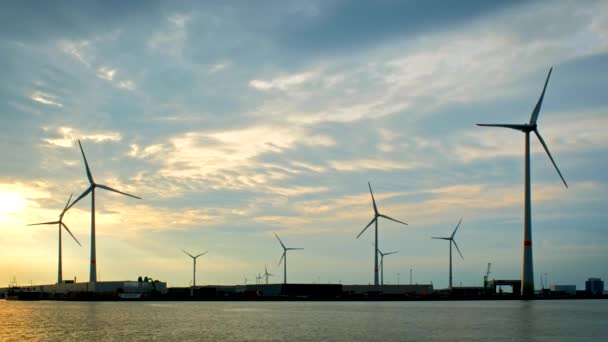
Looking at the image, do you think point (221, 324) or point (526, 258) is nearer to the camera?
point (221, 324)

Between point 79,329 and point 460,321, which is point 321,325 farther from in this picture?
point 79,329

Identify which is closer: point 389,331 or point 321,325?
point 389,331

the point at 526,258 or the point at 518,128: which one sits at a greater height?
the point at 518,128

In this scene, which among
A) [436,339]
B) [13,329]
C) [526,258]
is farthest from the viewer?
[526,258]

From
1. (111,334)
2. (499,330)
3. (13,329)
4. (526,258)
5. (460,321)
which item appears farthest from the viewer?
(526,258)

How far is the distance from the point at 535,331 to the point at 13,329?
7591 cm

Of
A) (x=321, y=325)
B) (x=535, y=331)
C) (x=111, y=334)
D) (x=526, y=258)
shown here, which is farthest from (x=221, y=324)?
(x=526, y=258)

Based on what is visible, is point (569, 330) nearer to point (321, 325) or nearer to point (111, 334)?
point (321, 325)

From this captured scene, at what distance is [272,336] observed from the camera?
9038 cm

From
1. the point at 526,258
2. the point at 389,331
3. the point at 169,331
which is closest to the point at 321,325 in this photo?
the point at 389,331

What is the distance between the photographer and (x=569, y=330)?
10212 centimetres

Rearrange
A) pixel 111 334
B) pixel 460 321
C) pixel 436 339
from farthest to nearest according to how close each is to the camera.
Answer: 1. pixel 460 321
2. pixel 111 334
3. pixel 436 339

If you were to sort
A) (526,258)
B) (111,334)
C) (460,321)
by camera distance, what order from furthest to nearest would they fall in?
(526,258) < (460,321) < (111,334)

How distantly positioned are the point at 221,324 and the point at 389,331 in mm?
30801
